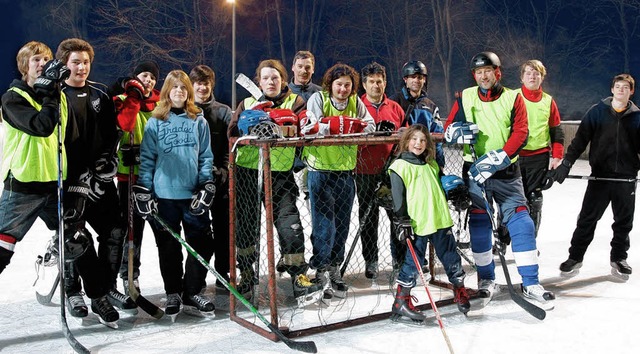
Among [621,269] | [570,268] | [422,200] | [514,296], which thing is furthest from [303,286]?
[621,269]

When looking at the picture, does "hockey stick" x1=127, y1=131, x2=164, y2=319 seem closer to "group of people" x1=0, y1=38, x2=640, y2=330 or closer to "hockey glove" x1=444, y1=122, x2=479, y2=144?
"group of people" x1=0, y1=38, x2=640, y2=330

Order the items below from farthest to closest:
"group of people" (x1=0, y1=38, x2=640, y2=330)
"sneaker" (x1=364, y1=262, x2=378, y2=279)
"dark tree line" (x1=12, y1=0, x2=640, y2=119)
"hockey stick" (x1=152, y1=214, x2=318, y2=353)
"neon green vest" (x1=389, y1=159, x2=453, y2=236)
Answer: "dark tree line" (x1=12, y1=0, x2=640, y2=119)
"sneaker" (x1=364, y1=262, x2=378, y2=279)
"neon green vest" (x1=389, y1=159, x2=453, y2=236)
"group of people" (x1=0, y1=38, x2=640, y2=330)
"hockey stick" (x1=152, y1=214, x2=318, y2=353)

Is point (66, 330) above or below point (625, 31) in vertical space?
below

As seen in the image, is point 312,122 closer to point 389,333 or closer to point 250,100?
point 250,100

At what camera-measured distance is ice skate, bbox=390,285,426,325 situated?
330 cm

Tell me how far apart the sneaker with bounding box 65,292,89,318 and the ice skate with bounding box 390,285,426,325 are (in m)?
1.55

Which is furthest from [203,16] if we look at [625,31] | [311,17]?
[625,31]

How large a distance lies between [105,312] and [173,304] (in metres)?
0.33

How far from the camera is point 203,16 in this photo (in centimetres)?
1914

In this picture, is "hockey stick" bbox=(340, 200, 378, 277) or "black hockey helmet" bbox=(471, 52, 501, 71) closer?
"black hockey helmet" bbox=(471, 52, 501, 71)

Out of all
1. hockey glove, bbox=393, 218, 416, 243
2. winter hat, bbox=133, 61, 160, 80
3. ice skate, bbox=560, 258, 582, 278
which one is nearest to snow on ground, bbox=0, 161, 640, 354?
ice skate, bbox=560, 258, 582, 278

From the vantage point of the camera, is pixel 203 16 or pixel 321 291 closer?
pixel 321 291

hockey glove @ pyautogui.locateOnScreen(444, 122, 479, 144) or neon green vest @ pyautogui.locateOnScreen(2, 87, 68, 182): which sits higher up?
hockey glove @ pyautogui.locateOnScreen(444, 122, 479, 144)

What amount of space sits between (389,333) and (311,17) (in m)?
18.6
